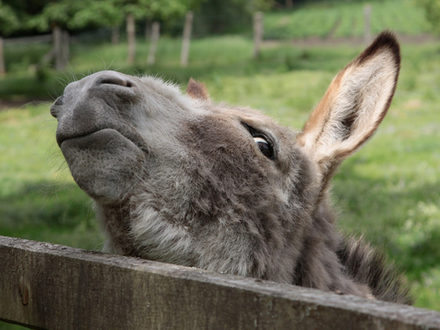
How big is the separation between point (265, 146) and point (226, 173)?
36cm

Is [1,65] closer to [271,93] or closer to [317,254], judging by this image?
[271,93]

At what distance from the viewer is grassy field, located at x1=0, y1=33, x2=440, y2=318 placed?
19.7 feet

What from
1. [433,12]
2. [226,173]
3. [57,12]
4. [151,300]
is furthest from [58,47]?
[151,300]

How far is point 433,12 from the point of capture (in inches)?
982

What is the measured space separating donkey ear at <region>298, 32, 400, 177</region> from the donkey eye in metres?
0.38

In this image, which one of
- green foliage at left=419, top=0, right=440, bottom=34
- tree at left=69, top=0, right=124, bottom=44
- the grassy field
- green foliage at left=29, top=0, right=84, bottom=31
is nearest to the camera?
the grassy field

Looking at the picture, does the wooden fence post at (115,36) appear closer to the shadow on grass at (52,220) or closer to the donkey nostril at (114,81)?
the shadow on grass at (52,220)

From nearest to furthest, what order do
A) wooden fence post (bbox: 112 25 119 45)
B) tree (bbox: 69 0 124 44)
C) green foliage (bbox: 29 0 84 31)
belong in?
Result: tree (bbox: 69 0 124 44) → green foliage (bbox: 29 0 84 31) → wooden fence post (bbox: 112 25 119 45)

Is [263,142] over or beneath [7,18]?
over

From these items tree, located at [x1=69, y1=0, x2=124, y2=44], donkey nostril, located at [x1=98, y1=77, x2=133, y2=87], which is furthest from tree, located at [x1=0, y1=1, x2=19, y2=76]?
donkey nostril, located at [x1=98, y1=77, x2=133, y2=87]

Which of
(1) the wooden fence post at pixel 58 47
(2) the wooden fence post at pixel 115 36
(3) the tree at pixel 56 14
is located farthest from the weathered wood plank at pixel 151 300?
(2) the wooden fence post at pixel 115 36

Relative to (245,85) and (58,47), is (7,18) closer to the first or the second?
(58,47)

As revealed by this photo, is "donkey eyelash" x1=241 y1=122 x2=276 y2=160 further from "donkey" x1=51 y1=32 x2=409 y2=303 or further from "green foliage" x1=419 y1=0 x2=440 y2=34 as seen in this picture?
"green foliage" x1=419 y1=0 x2=440 y2=34

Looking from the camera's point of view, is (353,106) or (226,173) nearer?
(226,173)
